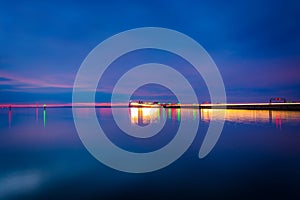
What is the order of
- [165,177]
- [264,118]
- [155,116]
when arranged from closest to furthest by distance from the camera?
[165,177]
[264,118]
[155,116]

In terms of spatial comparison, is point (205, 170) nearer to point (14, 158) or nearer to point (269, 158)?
point (269, 158)

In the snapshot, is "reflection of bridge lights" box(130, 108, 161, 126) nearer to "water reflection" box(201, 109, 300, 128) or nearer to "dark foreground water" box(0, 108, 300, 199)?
"water reflection" box(201, 109, 300, 128)

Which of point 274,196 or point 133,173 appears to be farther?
point 133,173

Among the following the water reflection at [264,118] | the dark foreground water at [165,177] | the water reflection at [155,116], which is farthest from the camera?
the water reflection at [155,116]

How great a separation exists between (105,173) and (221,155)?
6.21 meters

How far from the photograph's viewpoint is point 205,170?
8.52 meters

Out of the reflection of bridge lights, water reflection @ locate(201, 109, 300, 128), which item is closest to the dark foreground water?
water reflection @ locate(201, 109, 300, 128)

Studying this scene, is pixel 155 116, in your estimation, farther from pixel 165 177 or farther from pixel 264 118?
pixel 165 177

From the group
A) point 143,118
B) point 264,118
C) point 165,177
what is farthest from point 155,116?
point 165,177

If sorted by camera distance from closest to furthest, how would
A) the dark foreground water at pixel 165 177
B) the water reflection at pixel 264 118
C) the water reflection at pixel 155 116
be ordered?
the dark foreground water at pixel 165 177, the water reflection at pixel 264 118, the water reflection at pixel 155 116

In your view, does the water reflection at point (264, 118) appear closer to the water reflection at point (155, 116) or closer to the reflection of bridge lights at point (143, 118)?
the water reflection at point (155, 116)

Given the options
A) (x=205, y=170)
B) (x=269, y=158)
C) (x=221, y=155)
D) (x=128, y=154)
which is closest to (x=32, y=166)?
(x=128, y=154)

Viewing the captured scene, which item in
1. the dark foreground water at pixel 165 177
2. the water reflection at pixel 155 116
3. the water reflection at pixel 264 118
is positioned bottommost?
the dark foreground water at pixel 165 177

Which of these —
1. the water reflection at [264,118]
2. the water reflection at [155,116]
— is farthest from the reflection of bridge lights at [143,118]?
the water reflection at [264,118]
